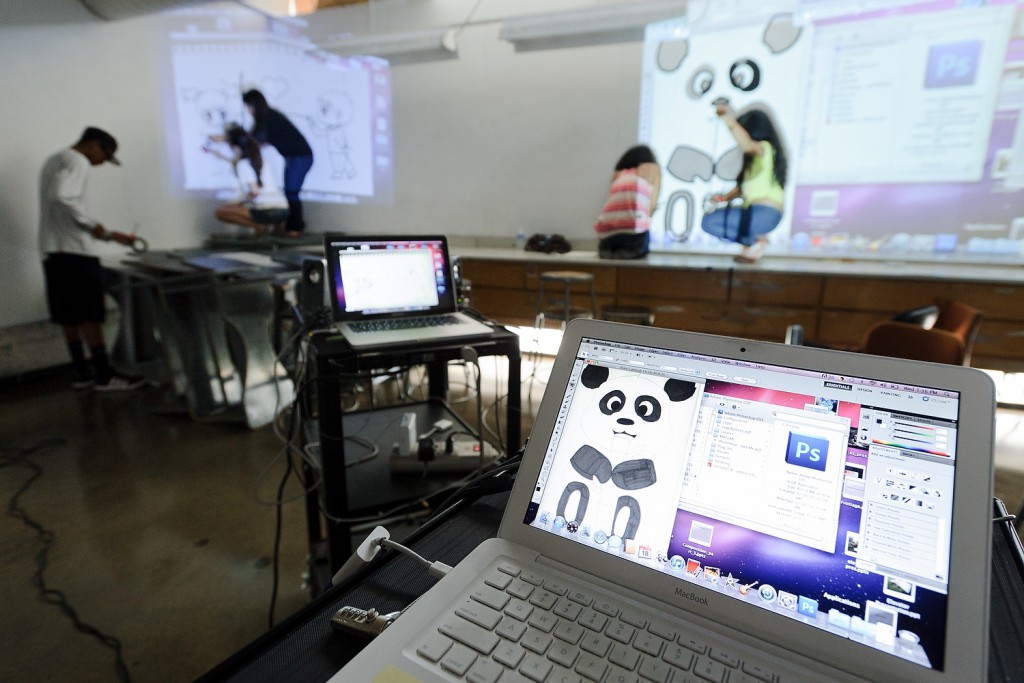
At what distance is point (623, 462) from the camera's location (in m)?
0.59

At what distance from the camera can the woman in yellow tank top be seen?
3859 mm

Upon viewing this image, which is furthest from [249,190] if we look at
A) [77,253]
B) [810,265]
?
[810,265]

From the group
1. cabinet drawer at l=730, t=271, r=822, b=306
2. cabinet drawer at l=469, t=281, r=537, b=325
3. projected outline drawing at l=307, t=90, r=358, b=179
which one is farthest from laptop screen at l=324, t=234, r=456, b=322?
projected outline drawing at l=307, t=90, r=358, b=179

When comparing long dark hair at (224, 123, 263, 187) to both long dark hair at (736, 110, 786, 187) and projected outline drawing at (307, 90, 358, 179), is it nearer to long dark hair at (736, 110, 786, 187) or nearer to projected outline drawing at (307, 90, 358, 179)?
projected outline drawing at (307, 90, 358, 179)

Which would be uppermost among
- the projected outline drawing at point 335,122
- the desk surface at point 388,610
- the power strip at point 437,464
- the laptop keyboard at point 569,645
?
the projected outline drawing at point 335,122

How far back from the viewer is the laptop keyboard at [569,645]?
1.44 ft

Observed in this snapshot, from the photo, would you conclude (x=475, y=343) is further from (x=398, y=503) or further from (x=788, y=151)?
(x=788, y=151)

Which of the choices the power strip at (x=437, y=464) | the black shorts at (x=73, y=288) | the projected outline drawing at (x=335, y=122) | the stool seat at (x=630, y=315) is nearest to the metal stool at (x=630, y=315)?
the stool seat at (x=630, y=315)

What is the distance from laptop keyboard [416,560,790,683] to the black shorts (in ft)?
13.7

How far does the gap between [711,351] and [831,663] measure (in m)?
0.30

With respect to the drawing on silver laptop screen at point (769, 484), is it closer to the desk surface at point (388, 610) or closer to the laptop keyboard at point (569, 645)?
the laptop keyboard at point (569, 645)

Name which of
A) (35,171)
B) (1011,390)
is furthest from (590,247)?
(35,171)

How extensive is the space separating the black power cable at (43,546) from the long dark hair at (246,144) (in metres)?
2.53

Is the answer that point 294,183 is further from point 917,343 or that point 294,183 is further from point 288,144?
point 917,343
